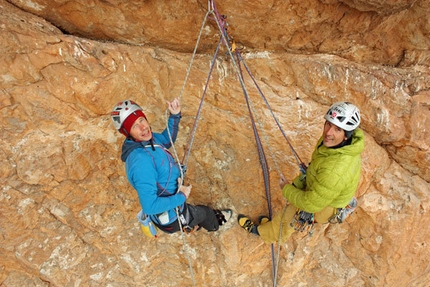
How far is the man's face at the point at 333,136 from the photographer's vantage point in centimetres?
290

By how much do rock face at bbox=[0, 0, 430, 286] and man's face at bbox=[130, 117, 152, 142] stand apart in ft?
3.09

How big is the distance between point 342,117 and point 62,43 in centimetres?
314

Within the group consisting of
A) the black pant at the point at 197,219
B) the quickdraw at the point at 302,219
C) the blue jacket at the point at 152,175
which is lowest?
the black pant at the point at 197,219

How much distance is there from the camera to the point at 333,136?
114 inches

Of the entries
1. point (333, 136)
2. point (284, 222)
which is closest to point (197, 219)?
point (284, 222)

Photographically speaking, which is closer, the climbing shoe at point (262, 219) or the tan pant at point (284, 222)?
the tan pant at point (284, 222)

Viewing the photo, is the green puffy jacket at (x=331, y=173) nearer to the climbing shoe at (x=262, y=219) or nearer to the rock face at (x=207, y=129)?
the rock face at (x=207, y=129)

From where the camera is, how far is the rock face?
11.3 feet

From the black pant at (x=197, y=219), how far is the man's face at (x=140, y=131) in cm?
116

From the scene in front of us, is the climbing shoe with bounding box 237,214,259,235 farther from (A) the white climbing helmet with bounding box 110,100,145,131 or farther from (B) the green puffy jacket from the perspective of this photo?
(A) the white climbing helmet with bounding box 110,100,145,131

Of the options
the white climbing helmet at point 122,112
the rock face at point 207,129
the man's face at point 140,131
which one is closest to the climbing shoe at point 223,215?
the rock face at point 207,129

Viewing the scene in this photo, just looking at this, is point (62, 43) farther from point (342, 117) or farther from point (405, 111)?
point (405, 111)

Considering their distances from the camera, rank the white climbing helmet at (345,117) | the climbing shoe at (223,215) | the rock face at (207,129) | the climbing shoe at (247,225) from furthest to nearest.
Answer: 1. the climbing shoe at (223,215)
2. the climbing shoe at (247,225)
3. the rock face at (207,129)
4. the white climbing helmet at (345,117)

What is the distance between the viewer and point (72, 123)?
11.8ft
